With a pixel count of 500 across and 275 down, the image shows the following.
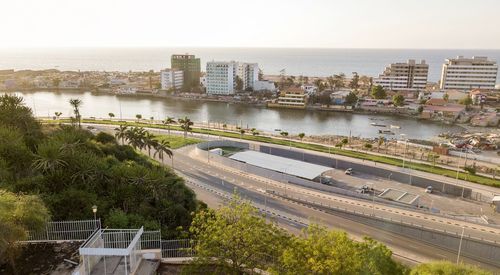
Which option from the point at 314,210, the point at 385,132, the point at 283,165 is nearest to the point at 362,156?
the point at 283,165

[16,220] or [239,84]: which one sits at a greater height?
[239,84]

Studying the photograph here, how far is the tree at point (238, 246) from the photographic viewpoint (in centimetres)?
1172

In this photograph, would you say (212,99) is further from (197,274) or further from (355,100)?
(197,274)

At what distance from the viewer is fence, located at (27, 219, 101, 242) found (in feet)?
46.0

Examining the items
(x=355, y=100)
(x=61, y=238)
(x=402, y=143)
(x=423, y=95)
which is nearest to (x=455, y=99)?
(x=423, y=95)

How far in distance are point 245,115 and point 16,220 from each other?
6466cm

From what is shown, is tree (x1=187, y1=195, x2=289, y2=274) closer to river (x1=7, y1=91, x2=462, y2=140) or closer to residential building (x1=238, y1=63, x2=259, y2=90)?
river (x1=7, y1=91, x2=462, y2=140)

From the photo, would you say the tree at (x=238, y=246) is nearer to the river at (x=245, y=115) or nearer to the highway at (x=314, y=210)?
the highway at (x=314, y=210)

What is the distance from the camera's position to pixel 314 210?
2700 cm

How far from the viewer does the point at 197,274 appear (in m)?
12.3

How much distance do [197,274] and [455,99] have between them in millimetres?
83940

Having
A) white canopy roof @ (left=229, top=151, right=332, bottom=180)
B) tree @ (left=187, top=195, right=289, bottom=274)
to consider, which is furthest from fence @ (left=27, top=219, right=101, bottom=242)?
white canopy roof @ (left=229, top=151, right=332, bottom=180)

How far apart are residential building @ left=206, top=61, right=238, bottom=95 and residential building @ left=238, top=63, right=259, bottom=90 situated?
3565mm

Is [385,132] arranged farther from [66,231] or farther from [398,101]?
[66,231]
